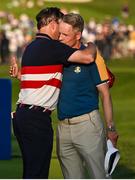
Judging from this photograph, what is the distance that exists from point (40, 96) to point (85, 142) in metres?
0.62

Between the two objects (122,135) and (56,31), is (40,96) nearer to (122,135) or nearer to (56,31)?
(56,31)

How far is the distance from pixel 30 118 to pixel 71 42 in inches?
31.4

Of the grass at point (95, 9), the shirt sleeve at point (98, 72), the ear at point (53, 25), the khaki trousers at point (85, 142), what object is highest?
the ear at point (53, 25)

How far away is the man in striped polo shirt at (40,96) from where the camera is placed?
8047 mm

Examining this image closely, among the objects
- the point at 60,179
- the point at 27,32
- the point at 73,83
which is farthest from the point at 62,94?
the point at 27,32

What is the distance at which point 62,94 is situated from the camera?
8281 mm

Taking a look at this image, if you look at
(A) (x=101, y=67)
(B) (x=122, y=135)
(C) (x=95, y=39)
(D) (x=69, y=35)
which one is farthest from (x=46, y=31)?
(C) (x=95, y=39)

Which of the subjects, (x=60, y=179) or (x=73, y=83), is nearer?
(x=73, y=83)

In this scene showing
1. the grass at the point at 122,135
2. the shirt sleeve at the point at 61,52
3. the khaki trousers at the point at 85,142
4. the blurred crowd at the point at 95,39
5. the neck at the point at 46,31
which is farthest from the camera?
the blurred crowd at the point at 95,39

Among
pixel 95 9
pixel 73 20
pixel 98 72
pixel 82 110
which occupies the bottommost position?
pixel 95 9

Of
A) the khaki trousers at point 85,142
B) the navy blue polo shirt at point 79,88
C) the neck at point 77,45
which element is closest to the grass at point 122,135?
the khaki trousers at point 85,142

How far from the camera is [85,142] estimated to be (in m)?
8.31

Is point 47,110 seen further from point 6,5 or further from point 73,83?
point 6,5

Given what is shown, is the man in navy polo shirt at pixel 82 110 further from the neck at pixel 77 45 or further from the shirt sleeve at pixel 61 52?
the shirt sleeve at pixel 61 52
